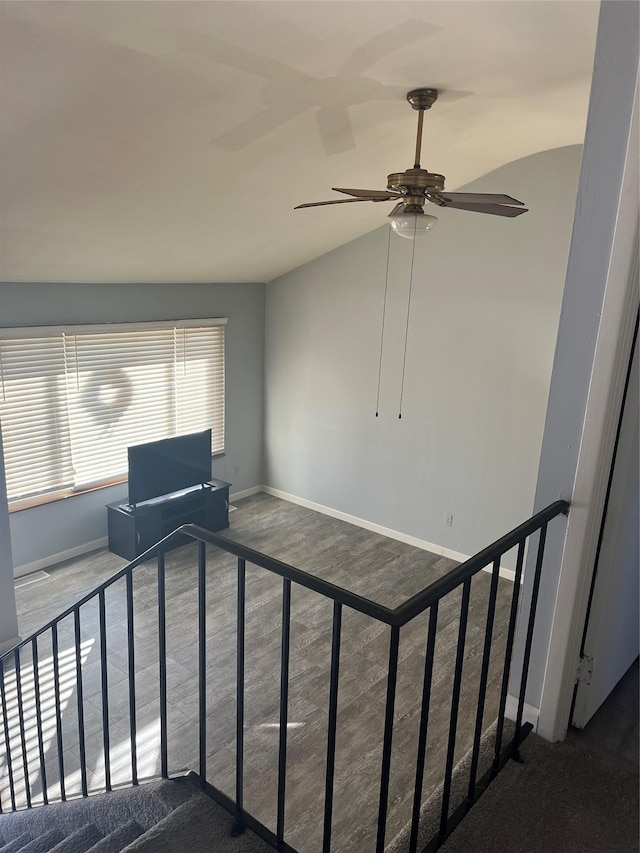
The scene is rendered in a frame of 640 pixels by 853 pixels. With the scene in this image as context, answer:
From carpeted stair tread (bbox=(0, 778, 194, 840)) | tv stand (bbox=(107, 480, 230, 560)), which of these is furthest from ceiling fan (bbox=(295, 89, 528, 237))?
tv stand (bbox=(107, 480, 230, 560))

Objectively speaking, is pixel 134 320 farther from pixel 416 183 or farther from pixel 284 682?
pixel 284 682

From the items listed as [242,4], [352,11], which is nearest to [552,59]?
[352,11]

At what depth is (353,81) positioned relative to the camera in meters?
2.80

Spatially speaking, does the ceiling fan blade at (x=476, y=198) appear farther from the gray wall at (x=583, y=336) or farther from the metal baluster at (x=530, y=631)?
the metal baluster at (x=530, y=631)

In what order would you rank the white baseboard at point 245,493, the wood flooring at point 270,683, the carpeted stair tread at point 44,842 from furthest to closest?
the white baseboard at point 245,493, the wood flooring at point 270,683, the carpeted stair tread at point 44,842

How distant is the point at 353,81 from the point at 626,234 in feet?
5.71

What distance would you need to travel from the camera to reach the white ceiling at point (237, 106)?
2.21m

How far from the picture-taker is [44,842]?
213 cm

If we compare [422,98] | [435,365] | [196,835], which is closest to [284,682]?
[196,835]

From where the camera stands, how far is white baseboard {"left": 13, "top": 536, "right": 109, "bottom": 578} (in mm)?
5188

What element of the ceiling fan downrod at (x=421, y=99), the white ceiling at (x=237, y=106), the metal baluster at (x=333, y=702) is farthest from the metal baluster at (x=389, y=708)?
the ceiling fan downrod at (x=421, y=99)

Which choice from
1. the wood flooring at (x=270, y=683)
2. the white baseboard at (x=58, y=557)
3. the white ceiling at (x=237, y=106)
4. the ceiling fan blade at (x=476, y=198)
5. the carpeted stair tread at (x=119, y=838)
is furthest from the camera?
the white baseboard at (x=58, y=557)

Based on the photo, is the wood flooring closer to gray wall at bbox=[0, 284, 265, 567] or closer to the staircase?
gray wall at bbox=[0, 284, 265, 567]

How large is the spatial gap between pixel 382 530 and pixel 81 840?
446 centimetres
